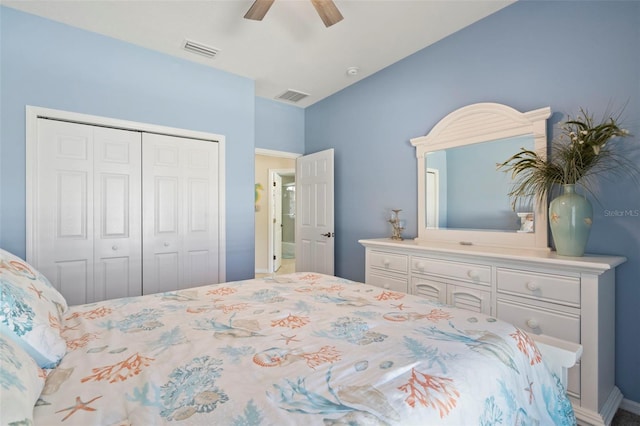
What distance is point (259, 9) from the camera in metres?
2.05

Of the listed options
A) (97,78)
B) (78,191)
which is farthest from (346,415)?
(97,78)

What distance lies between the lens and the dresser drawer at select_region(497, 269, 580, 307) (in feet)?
5.57

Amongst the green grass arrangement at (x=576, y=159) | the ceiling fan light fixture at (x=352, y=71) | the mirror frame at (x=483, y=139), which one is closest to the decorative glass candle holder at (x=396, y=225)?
the mirror frame at (x=483, y=139)

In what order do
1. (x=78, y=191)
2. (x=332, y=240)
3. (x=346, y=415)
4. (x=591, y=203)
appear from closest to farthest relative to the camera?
(x=346, y=415) < (x=591, y=203) < (x=78, y=191) < (x=332, y=240)

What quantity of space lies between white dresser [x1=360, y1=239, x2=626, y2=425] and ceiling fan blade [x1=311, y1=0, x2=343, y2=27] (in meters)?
1.78

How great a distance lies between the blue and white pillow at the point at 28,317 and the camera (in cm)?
87

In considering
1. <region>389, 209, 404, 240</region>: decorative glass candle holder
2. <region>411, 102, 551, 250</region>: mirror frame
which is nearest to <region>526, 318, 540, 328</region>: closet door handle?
<region>411, 102, 551, 250</region>: mirror frame

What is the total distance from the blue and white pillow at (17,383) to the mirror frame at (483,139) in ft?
8.57

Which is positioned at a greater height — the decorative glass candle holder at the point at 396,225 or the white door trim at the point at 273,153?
the white door trim at the point at 273,153

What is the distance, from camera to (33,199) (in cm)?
242

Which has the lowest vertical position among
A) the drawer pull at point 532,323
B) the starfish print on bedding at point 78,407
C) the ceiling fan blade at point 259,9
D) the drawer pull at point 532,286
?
the drawer pull at point 532,323

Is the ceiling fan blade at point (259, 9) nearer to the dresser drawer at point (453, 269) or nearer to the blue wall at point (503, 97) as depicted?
the blue wall at point (503, 97)

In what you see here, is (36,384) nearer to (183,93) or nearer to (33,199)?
(33,199)

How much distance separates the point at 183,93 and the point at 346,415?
10.8 ft
